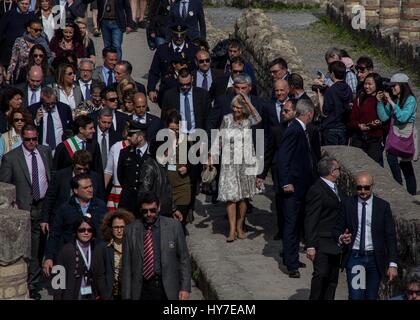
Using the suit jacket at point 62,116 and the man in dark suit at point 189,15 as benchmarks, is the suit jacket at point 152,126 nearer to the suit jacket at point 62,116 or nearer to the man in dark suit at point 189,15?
the suit jacket at point 62,116

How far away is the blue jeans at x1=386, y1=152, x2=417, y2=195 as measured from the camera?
2094cm

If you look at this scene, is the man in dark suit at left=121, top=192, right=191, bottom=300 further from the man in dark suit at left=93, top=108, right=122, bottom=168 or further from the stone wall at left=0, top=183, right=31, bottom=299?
the man in dark suit at left=93, top=108, right=122, bottom=168

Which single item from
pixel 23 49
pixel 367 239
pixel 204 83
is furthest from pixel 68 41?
pixel 367 239

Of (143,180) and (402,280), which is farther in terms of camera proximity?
(143,180)

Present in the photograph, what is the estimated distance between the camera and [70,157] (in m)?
19.3

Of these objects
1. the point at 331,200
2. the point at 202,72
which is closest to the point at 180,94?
the point at 202,72

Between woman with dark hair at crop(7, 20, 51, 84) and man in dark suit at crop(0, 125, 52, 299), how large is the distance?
14.0 ft

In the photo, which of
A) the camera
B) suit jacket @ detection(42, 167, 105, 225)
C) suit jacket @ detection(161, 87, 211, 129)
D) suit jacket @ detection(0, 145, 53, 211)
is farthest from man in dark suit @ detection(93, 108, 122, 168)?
the camera

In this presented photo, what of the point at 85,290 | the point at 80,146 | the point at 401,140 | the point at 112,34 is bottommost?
the point at 112,34

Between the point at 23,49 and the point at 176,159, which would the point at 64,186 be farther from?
the point at 23,49

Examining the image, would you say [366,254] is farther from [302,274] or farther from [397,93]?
[397,93]

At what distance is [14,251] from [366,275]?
351 cm

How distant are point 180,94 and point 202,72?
1.31 m

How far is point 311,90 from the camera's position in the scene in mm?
22141
